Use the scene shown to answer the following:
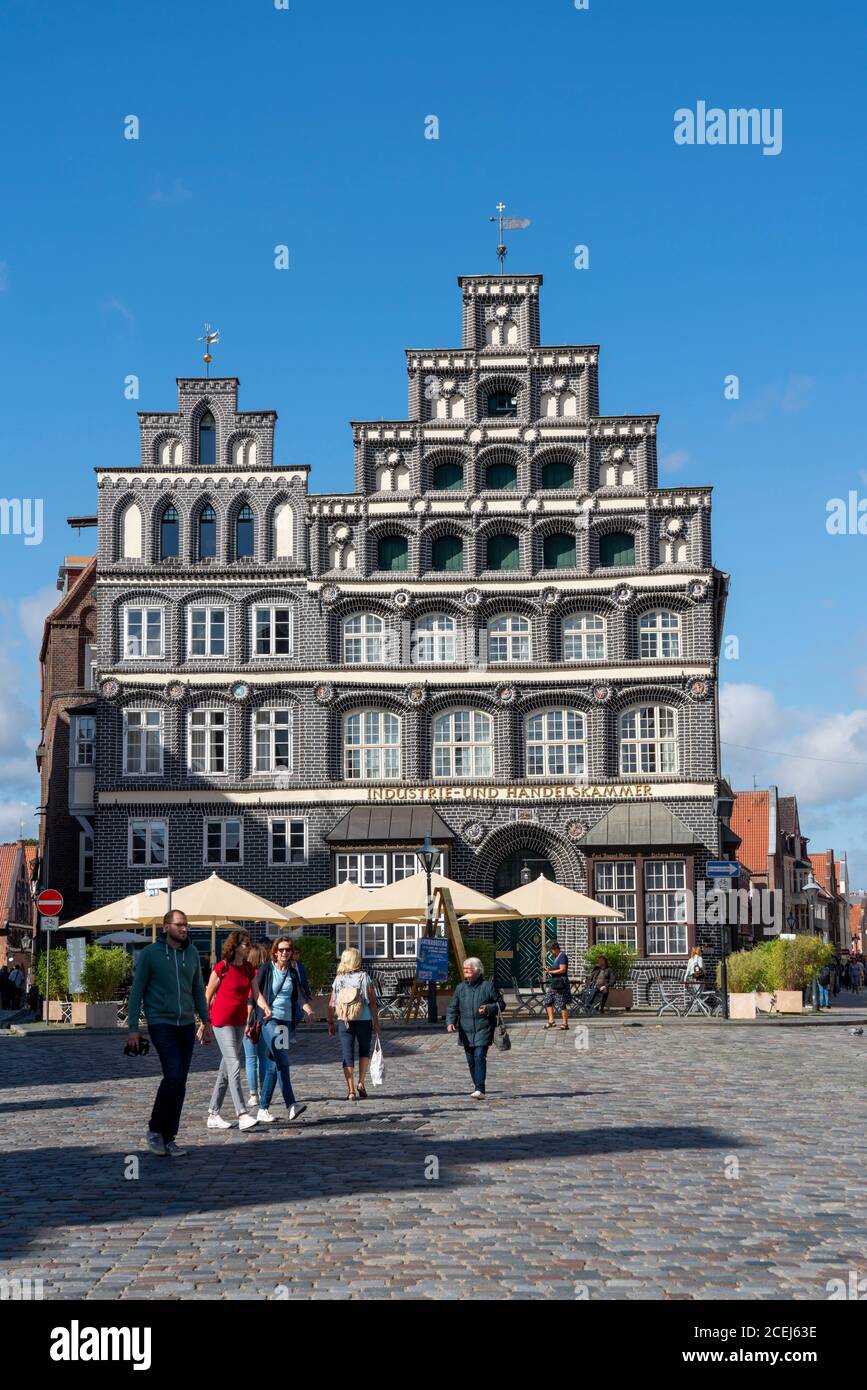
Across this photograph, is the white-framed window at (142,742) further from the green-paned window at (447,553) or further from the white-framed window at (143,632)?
the green-paned window at (447,553)

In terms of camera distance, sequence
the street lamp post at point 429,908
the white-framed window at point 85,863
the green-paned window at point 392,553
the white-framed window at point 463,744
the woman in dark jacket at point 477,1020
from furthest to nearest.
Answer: the white-framed window at point 85,863 < the green-paned window at point 392,553 < the white-framed window at point 463,744 < the street lamp post at point 429,908 < the woman in dark jacket at point 477,1020

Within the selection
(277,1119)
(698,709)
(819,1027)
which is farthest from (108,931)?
(277,1119)

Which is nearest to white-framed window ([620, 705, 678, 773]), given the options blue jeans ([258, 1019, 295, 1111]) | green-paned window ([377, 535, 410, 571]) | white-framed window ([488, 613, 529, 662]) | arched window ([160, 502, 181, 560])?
white-framed window ([488, 613, 529, 662])

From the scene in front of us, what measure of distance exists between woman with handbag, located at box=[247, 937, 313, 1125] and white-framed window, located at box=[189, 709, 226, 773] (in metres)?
28.7

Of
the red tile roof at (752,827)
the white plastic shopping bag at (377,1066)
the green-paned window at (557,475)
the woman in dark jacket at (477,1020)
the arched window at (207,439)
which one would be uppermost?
the arched window at (207,439)

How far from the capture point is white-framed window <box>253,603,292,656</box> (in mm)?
44844

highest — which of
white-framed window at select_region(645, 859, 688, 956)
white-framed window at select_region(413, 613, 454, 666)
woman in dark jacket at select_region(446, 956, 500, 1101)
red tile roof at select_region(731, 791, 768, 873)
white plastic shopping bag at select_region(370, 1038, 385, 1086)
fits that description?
white-framed window at select_region(413, 613, 454, 666)

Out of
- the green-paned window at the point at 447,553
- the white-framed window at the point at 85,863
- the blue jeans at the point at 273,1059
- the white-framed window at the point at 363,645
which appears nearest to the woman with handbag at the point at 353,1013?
the blue jeans at the point at 273,1059

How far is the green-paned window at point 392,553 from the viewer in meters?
45.1

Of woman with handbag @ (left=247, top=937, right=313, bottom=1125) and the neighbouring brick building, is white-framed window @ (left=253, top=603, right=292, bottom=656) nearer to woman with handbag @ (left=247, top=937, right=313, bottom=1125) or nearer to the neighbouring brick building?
the neighbouring brick building

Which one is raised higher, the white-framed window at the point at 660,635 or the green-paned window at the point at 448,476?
the green-paned window at the point at 448,476

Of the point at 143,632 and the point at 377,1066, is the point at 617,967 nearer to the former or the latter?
the point at 143,632

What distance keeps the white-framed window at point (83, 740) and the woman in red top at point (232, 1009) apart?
3344 centimetres

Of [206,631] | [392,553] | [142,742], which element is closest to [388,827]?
[142,742]
